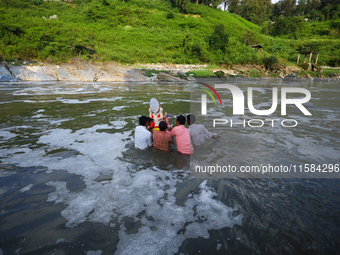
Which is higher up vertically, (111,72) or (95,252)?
(111,72)

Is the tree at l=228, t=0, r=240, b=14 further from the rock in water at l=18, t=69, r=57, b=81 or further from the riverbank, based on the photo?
the rock in water at l=18, t=69, r=57, b=81

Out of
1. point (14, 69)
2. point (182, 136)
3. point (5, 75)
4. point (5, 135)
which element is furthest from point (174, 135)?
point (14, 69)

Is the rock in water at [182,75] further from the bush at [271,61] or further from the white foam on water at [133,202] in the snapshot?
the white foam on water at [133,202]

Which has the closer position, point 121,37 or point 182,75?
point 182,75

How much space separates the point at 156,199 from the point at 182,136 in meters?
1.61

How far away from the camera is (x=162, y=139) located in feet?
13.6

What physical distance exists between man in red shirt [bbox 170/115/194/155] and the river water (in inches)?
7.0

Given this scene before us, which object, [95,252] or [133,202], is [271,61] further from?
[95,252]

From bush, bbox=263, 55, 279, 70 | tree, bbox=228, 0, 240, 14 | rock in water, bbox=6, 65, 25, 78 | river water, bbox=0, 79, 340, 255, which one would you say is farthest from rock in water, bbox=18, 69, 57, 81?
tree, bbox=228, 0, 240, 14

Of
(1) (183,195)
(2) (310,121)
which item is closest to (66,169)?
(1) (183,195)

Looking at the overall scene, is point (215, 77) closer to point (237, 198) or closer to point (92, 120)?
point (92, 120)

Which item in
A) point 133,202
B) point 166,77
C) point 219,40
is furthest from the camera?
point 219,40

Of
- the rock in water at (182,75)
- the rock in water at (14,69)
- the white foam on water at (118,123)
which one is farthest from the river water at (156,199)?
the rock in water at (182,75)

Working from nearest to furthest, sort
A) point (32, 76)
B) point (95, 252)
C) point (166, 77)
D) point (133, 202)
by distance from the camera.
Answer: point (95, 252)
point (133, 202)
point (32, 76)
point (166, 77)
